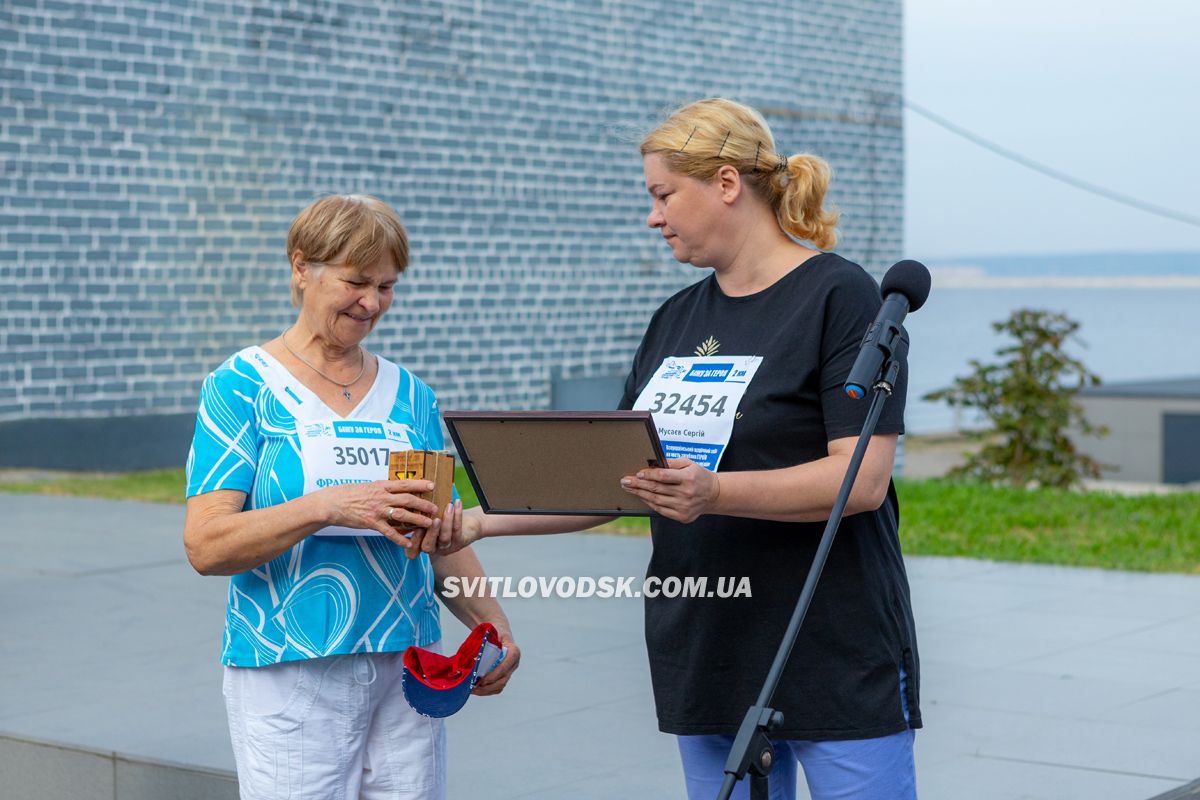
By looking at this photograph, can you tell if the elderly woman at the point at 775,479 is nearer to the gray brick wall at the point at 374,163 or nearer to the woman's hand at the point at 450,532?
the woman's hand at the point at 450,532

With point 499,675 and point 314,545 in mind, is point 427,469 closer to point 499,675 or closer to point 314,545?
point 314,545

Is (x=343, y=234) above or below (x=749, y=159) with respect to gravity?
below

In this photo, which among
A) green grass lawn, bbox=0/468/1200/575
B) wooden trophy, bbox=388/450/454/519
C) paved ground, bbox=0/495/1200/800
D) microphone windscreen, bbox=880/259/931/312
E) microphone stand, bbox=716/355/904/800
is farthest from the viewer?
green grass lawn, bbox=0/468/1200/575

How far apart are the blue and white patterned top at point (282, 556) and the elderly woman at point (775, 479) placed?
18 cm

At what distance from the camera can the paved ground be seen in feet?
15.1

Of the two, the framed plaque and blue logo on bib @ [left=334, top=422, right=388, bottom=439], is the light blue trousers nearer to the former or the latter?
the framed plaque

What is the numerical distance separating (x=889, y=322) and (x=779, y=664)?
21.4 inches

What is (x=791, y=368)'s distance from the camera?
8.54ft

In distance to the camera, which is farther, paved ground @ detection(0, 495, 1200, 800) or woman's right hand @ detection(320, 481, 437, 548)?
paved ground @ detection(0, 495, 1200, 800)

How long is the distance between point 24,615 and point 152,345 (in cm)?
652

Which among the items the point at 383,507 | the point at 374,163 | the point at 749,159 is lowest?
the point at 383,507

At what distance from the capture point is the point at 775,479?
254cm

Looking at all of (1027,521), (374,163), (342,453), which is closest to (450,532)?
(342,453)

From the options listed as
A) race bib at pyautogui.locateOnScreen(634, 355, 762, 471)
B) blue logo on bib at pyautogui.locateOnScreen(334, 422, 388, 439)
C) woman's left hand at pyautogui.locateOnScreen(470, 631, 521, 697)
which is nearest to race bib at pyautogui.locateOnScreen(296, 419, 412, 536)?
blue logo on bib at pyautogui.locateOnScreen(334, 422, 388, 439)
